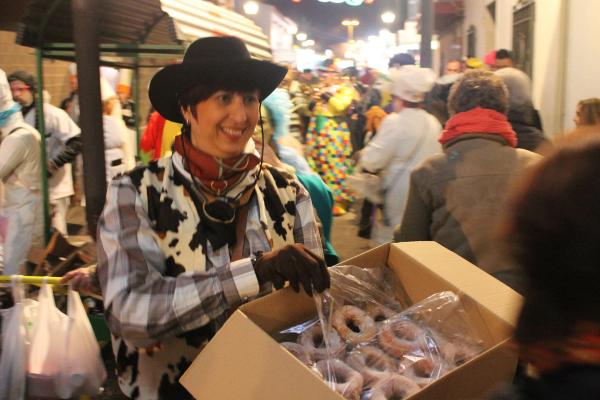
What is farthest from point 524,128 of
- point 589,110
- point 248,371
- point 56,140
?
point 56,140

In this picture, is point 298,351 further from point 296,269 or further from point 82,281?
point 82,281

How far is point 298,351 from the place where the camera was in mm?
1601

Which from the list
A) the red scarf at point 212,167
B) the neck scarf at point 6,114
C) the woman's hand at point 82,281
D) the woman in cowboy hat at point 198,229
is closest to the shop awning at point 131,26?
the neck scarf at point 6,114

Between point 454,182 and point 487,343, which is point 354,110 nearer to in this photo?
point 454,182

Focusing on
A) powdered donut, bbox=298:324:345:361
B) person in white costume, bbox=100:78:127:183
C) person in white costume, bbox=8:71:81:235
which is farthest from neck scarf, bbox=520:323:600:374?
person in white costume, bbox=100:78:127:183

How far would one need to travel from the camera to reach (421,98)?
5410mm

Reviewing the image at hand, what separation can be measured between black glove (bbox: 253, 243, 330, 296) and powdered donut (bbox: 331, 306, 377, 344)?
0.28 ft

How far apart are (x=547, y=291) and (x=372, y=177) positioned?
168 inches

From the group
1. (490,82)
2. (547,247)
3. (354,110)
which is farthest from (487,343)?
(354,110)

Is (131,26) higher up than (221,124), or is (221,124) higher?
(131,26)

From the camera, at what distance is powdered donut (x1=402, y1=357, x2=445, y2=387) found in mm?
1512

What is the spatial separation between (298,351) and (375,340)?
20cm

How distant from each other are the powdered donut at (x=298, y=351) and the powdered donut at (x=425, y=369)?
0.23 metres

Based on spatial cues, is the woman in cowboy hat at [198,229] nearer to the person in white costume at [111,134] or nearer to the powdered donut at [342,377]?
the powdered donut at [342,377]
